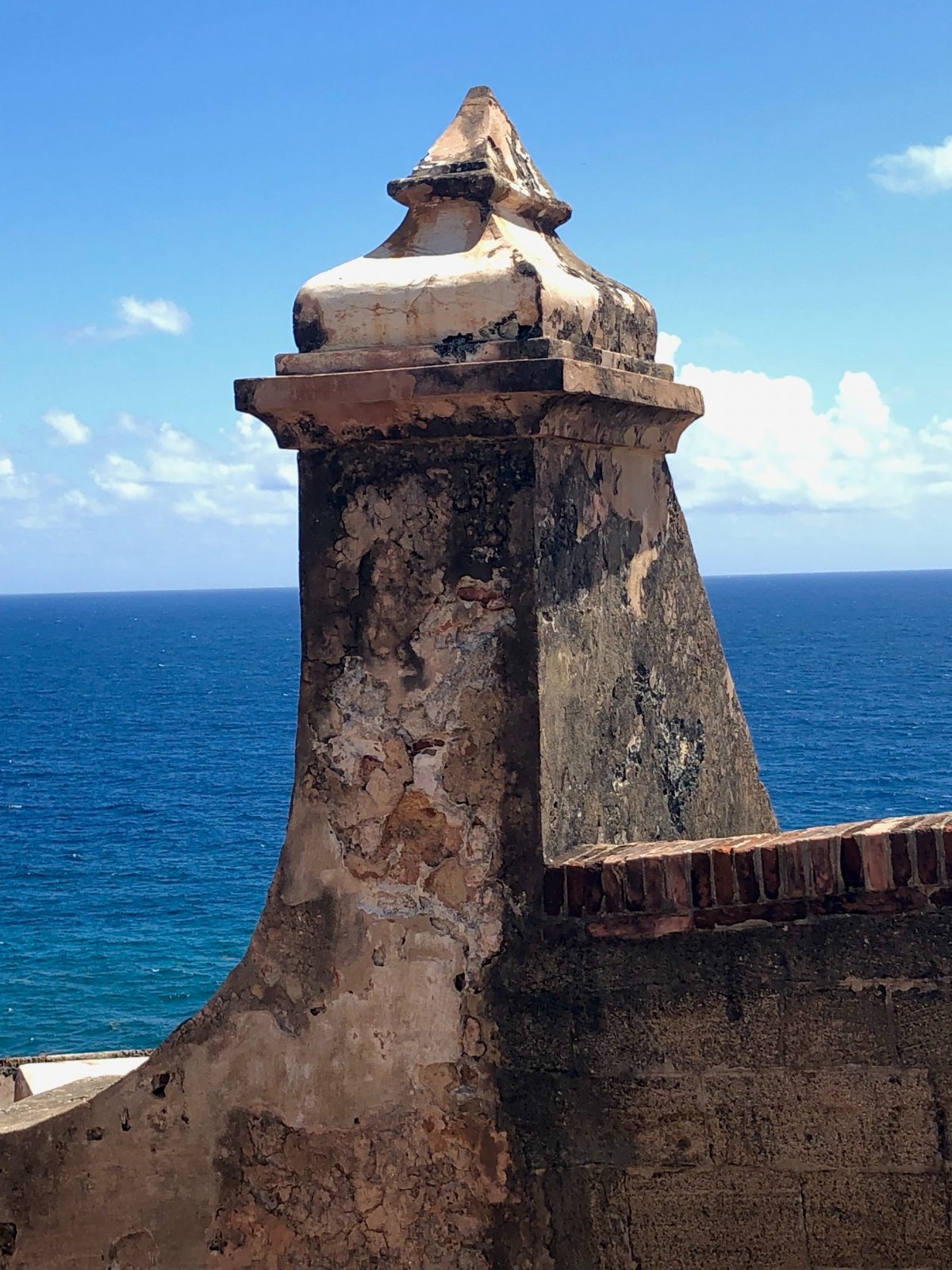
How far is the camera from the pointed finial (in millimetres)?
3760

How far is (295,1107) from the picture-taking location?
353 centimetres

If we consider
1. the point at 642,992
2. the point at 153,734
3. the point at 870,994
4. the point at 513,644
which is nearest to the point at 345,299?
the point at 513,644

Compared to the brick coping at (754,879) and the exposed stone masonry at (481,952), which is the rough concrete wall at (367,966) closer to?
the exposed stone masonry at (481,952)

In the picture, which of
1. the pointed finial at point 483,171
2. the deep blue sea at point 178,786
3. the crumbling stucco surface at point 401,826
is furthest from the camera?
the deep blue sea at point 178,786

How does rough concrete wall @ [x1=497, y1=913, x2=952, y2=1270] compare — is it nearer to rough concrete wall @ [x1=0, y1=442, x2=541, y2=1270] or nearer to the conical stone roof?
rough concrete wall @ [x1=0, y1=442, x2=541, y2=1270]

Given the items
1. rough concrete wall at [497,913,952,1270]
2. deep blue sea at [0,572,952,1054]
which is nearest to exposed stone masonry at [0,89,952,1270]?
rough concrete wall at [497,913,952,1270]

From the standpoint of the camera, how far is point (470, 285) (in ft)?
11.4

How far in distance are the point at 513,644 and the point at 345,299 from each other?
0.98 metres

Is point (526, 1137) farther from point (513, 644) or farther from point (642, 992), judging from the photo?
point (513, 644)

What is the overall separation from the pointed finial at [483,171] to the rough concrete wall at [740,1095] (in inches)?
78.4

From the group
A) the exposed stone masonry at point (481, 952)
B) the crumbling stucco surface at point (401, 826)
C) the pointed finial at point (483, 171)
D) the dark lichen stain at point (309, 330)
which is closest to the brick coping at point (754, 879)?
the exposed stone masonry at point (481, 952)

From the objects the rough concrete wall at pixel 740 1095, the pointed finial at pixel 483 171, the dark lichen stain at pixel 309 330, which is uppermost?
the pointed finial at pixel 483 171

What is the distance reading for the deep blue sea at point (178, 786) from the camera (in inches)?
1359

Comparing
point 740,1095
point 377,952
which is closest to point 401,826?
point 377,952
